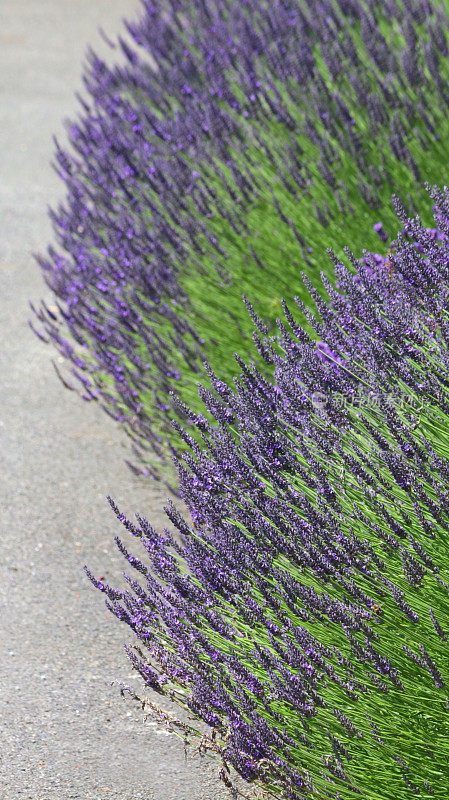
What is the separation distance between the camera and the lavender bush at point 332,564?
204cm

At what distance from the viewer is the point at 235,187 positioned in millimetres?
4223

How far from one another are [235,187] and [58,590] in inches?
77.8

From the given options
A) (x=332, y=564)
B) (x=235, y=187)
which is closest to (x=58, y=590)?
(x=332, y=564)

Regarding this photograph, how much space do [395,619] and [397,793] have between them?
0.39 metres

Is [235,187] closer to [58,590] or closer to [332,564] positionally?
[58,590]

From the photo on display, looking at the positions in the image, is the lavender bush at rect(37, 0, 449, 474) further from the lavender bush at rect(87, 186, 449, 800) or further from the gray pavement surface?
the lavender bush at rect(87, 186, 449, 800)

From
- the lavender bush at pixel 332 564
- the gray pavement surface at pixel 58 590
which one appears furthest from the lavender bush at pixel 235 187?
the lavender bush at pixel 332 564

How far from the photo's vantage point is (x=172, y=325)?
12.0 feet

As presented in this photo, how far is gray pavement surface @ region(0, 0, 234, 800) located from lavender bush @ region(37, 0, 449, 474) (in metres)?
0.33

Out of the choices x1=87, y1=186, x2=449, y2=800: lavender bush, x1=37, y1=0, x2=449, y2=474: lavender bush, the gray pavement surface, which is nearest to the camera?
x1=87, y1=186, x2=449, y2=800: lavender bush

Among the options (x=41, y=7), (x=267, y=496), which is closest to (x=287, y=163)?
(x=267, y=496)

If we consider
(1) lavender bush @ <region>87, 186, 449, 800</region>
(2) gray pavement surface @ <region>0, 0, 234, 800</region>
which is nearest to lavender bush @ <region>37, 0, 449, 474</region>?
(2) gray pavement surface @ <region>0, 0, 234, 800</region>

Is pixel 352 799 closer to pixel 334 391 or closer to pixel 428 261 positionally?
pixel 334 391

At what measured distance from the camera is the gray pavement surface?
257 cm
